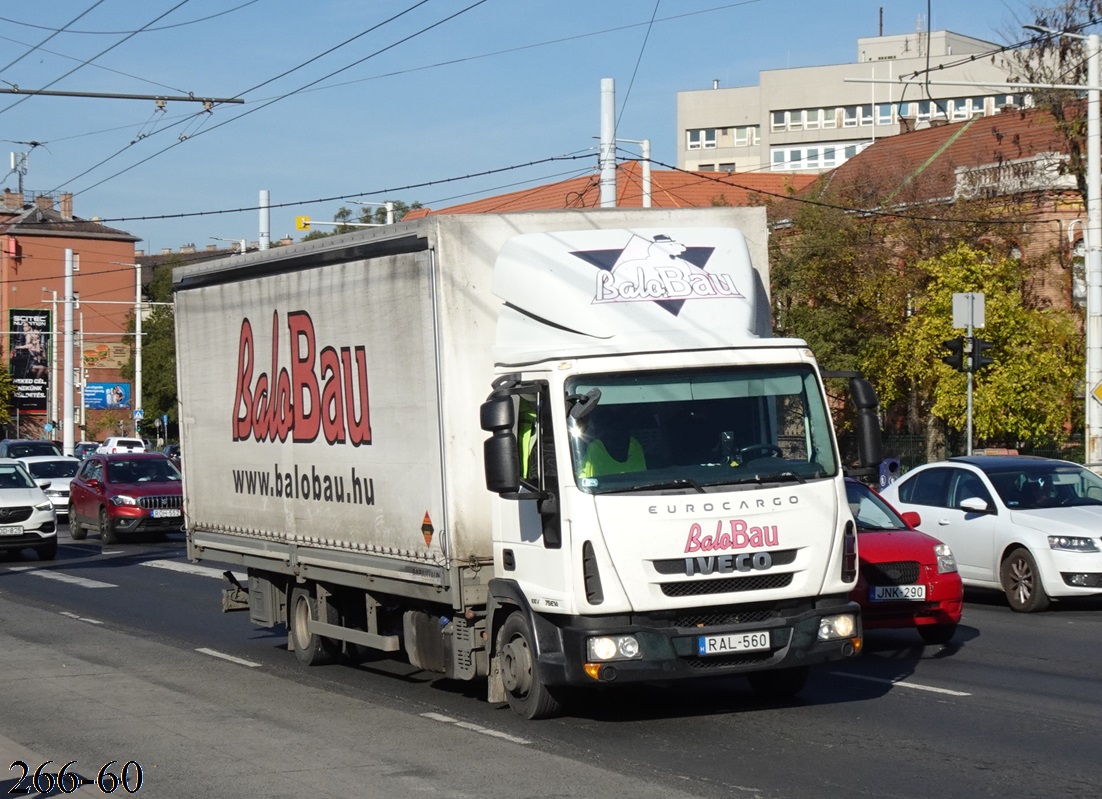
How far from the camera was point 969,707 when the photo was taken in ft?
34.9

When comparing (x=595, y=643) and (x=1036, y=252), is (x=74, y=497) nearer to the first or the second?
(x=595, y=643)

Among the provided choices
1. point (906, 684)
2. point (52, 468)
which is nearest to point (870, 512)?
point (906, 684)

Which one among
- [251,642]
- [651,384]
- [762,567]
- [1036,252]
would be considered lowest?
[251,642]

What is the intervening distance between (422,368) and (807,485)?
264 cm

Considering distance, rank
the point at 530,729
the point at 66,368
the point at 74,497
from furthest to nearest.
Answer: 1. the point at 66,368
2. the point at 74,497
3. the point at 530,729

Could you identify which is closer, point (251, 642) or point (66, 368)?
point (251, 642)

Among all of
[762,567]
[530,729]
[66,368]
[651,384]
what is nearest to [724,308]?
[651,384]

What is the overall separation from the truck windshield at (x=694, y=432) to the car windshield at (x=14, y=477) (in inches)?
837

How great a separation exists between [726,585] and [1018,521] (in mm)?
8234

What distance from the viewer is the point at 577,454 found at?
9438 mm

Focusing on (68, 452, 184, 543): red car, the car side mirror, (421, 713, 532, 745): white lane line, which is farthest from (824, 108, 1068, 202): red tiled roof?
(421, 713, 532, 745): white lane line

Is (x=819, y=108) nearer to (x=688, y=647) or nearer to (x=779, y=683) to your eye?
(x=779, y=683)

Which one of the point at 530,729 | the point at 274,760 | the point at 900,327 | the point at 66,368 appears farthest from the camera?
the point at 66,368

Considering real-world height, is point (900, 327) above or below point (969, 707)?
above
